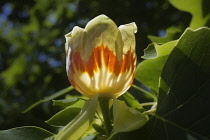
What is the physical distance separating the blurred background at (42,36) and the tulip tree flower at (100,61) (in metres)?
2.44

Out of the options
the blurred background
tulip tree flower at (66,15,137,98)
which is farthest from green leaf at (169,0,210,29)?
the blurred background

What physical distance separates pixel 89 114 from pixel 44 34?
12.6ft

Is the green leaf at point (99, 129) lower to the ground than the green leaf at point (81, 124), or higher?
lower

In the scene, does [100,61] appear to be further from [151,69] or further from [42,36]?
[42,36]

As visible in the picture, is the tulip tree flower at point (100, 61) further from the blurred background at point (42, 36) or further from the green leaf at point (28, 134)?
the blurred background at point (42, 36)

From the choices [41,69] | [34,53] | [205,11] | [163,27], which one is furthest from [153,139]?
[34,53]

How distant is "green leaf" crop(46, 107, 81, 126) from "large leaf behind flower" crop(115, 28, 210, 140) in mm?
216

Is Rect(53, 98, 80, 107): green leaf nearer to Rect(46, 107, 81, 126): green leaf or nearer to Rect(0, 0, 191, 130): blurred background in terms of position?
Rect(46, 107, 81, 126): green leaf

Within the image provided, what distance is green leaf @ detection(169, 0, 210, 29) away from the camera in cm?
112

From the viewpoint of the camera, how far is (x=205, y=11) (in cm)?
112

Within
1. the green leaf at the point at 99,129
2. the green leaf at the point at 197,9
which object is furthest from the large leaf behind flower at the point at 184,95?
the green leaf at the point at 197,9

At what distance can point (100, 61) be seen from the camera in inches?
26.7

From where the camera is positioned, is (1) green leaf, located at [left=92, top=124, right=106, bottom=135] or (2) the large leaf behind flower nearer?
(2) the large leaf behind flower

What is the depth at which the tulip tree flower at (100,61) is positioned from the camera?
667mm
